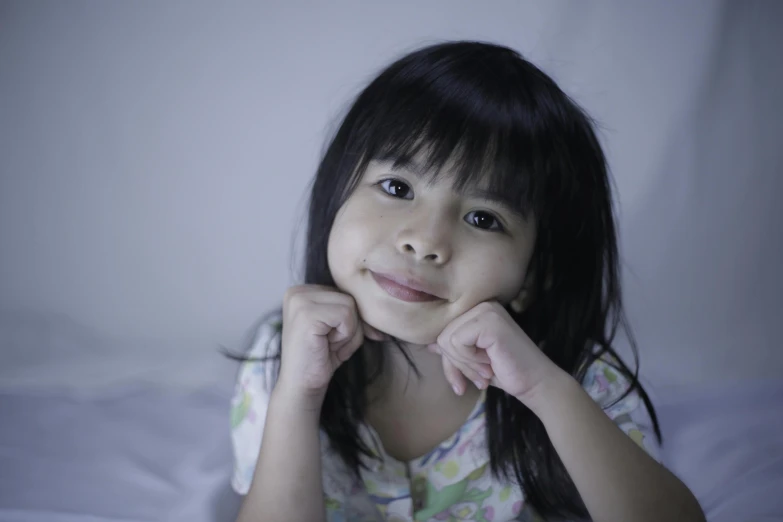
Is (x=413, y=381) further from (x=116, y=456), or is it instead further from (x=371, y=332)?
(x=116, y=456)

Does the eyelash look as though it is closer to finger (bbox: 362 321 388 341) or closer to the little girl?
the little girl

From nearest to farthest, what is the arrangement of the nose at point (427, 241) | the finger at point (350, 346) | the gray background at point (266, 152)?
the nose at point (427, 241) → the finger at point (350, 346) → the gray background at point (266, 152)

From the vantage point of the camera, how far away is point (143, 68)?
4.79ft

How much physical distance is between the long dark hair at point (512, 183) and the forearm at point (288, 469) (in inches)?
4.8

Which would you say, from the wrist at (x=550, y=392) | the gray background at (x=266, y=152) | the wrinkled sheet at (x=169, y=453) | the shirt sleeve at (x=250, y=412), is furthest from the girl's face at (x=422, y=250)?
the gray background at (x=266, y=152)

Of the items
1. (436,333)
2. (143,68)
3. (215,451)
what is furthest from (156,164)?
(436,333)

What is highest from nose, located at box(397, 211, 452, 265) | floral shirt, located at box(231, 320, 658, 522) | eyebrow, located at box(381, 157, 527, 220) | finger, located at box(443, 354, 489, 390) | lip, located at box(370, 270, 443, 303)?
eyebrow, located at box(381, 157, 527, 220)

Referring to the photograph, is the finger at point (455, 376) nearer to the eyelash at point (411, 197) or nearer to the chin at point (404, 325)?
the chin at point (404, 325)

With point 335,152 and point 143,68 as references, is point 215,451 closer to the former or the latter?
point 335,152

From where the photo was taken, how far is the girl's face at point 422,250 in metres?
0.81

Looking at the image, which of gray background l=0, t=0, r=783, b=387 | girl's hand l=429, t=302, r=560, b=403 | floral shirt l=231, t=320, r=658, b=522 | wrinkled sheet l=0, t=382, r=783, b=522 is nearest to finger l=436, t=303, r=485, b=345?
girl's hand l=429, t=302, r=560, b=403

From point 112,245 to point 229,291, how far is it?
0.25 meters

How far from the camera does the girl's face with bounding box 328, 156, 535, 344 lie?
81 cm

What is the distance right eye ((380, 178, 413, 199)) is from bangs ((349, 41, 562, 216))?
23mm
